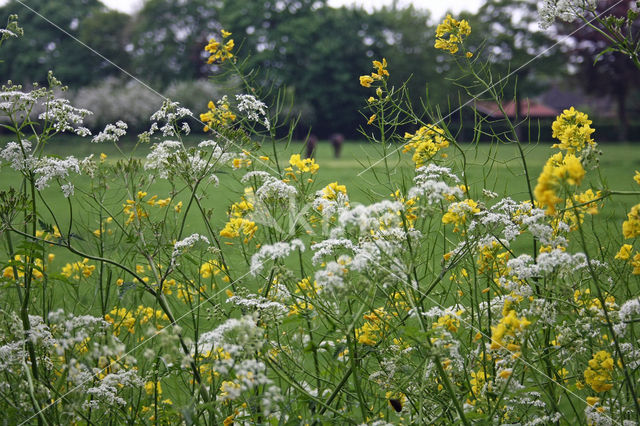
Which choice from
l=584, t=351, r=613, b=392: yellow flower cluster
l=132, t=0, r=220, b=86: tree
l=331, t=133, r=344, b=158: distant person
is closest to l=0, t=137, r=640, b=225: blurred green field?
l=331, t=133, r=344, b=158: distant person

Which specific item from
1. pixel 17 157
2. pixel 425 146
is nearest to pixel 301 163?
pixel 425 146

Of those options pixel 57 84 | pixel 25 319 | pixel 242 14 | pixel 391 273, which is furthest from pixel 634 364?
pixel 242 14

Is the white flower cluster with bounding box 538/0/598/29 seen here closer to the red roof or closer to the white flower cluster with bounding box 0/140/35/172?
the red roof

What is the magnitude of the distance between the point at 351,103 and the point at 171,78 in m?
3.72

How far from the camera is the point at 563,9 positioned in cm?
146

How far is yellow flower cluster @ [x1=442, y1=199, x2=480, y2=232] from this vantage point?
1.34 metres

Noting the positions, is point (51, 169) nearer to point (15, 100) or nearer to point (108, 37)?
point (15, 100)

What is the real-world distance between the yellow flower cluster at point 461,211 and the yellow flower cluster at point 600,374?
41 cm

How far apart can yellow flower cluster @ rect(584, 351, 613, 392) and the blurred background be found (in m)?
4.24

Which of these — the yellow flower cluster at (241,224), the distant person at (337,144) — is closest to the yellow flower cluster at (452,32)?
the yellow flower cluster at (241,224)

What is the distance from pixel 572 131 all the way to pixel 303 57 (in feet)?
26.1

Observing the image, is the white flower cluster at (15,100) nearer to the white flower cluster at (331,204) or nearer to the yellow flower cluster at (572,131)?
the white flower cluster at (331,204)

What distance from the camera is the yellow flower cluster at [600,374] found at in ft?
3.81

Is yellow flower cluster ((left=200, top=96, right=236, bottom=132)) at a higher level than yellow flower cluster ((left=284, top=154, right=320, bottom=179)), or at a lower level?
higher
